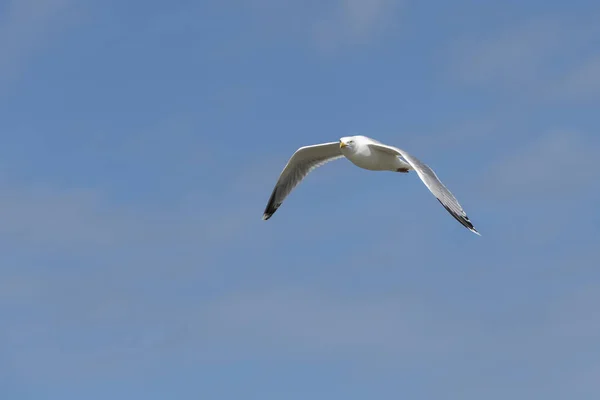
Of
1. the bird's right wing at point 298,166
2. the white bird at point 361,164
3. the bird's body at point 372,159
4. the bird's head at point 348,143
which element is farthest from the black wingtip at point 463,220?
the bird's right wing at point 298,166

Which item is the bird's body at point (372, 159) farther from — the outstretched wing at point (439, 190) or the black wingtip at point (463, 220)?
the black wingtip at point (463, 220)

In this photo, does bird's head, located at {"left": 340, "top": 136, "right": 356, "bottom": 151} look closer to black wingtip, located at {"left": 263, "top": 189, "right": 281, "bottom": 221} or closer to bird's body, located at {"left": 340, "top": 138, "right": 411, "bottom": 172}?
bird's body, located at {"left": 340, "top": 138, "right": 411, "bottom": 172}

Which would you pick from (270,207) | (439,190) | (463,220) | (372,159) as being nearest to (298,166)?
(270,207)

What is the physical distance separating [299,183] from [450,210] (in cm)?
722

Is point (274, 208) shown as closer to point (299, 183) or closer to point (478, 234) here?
point (299, 183)

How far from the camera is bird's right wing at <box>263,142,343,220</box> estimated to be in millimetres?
26125

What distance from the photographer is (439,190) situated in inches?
828

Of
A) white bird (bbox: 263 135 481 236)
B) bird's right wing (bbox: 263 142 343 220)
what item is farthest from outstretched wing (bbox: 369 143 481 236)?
bird's right wing (bbox: 263 142 343 220)

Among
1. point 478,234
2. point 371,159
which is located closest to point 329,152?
point 371,159

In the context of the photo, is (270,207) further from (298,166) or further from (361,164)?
(361,164)

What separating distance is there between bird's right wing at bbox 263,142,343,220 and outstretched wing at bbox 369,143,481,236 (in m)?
4.12

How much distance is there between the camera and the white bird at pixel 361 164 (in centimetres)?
2094

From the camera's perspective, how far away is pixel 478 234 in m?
19.2

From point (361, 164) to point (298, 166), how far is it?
3.32m
